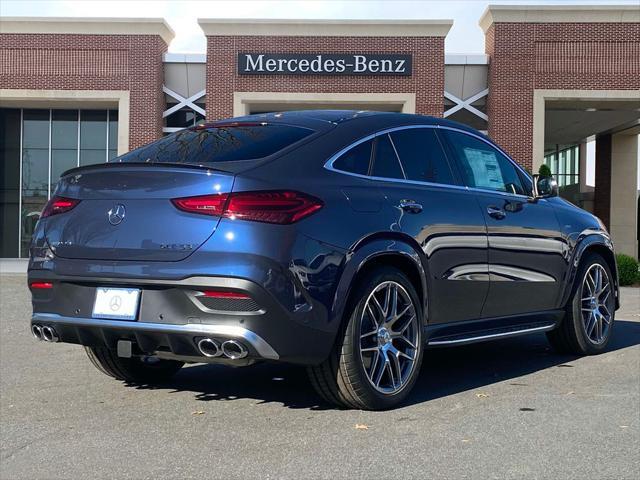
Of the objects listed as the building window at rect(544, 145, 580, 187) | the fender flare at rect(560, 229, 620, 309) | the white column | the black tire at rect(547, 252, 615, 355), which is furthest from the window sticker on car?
the building window at rect(544, 145, 580, 187)

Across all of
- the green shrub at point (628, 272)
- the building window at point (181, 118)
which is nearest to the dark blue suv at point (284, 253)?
the green shrub at point (628, 272)

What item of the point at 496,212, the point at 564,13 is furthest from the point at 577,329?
the point at 564,13

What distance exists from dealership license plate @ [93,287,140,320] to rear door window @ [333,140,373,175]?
1.36m

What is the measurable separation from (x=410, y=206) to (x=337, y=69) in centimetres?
2123

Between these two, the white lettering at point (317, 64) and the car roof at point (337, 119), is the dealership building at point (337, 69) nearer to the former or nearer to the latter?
the white lettering at point (317, 64)

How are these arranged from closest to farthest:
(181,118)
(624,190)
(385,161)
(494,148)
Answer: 1. (385,161)
2. (494,148)
3. (181,118)
4. (624,190)

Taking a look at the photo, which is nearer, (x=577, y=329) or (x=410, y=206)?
(x=410, y=206)

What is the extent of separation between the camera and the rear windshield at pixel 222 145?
452 cm

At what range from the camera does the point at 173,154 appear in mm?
4730

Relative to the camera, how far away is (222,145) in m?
4.70

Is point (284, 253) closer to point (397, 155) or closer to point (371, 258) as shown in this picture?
point (371, 258)

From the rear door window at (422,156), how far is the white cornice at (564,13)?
21.2 m

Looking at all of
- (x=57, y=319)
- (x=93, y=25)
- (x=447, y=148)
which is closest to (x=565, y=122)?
(x=93, y=25)

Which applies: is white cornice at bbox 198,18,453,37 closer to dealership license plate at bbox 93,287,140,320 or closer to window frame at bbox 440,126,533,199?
window frame at bbox 440,126,533,199
